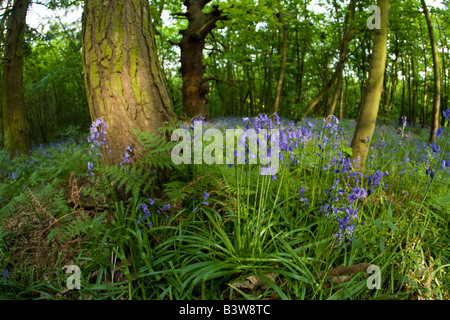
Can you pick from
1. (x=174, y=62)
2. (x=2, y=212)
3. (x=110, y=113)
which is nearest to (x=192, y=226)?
(x=110, y=113)

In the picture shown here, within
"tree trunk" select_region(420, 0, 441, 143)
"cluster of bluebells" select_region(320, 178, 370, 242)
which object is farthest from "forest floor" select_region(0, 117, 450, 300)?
"tree trunk" select_region(420, 0, 441, 143)

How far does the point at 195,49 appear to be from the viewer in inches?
321

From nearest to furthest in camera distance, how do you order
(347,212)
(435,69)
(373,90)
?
(347,212)
(373,90)
(435,69)

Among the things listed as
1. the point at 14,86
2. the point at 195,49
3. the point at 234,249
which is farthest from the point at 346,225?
the point at 195,49

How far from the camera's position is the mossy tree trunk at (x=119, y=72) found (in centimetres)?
260

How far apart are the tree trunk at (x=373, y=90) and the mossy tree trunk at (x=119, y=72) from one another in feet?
7.55

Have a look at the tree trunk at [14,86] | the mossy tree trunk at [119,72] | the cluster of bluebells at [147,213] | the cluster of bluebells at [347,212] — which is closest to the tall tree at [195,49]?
the tree trunk at [14,86]

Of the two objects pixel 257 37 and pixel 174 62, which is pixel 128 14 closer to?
pixel 257 37

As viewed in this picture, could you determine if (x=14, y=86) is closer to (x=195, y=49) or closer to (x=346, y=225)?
(x=195, y=49)

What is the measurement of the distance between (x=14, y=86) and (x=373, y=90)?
700 cm

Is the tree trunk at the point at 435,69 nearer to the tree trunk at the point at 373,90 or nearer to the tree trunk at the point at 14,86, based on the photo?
the tree trunk at the point at 373,90

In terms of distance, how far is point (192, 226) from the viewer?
222cm

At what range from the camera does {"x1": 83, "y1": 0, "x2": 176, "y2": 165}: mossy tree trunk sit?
8.54ft
